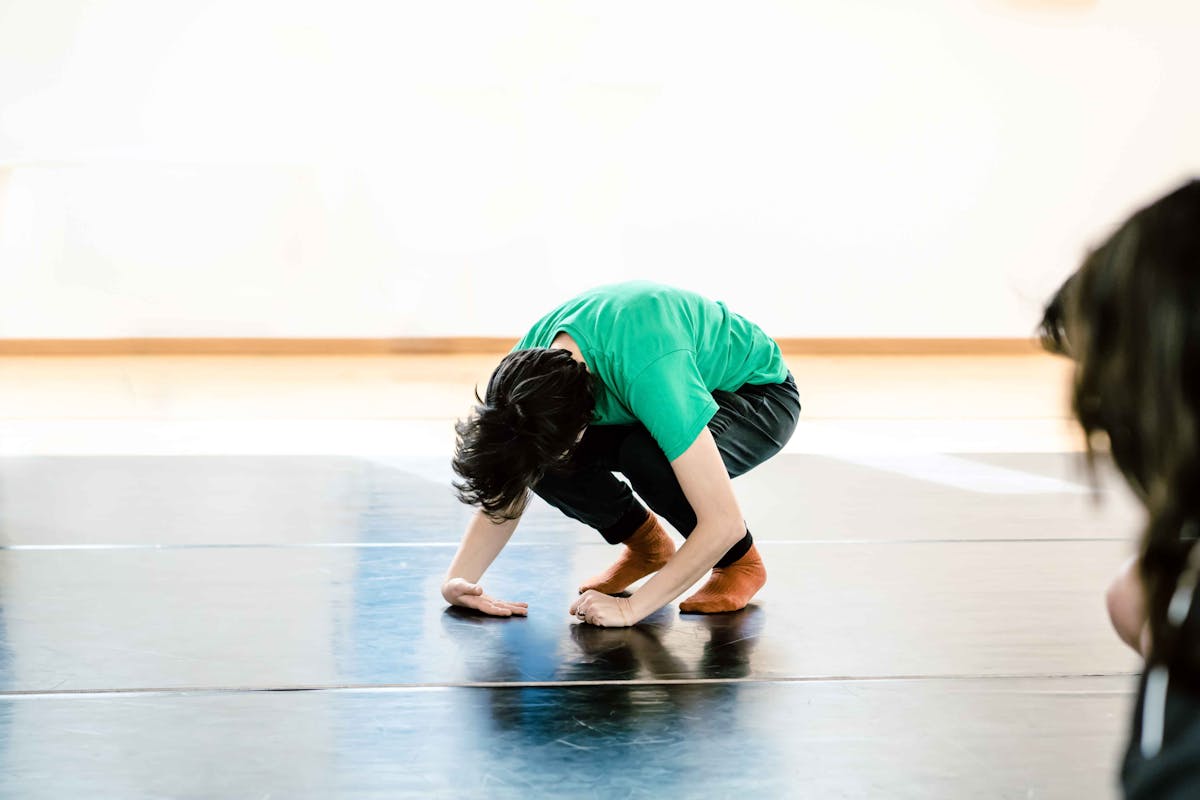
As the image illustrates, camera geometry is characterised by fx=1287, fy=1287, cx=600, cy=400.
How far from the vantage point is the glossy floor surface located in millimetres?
1442

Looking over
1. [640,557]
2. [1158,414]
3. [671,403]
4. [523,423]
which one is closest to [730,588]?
[640,557]

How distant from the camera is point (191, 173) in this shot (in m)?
6.17

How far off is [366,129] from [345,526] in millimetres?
3904

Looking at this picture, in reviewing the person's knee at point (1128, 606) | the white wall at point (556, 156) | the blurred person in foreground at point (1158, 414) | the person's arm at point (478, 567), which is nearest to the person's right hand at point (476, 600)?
the person's arm at point (478, 567)

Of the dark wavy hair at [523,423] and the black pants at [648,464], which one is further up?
the dark wavy hair at [523,423]

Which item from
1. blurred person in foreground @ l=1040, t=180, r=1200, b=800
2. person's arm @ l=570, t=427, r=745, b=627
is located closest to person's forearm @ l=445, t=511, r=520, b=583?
person's arm @ l=570, t=427, r=745, b=627

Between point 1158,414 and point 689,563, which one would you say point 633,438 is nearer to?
point 689,563

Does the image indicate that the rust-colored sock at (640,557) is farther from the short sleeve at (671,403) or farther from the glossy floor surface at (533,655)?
the short sleeve at (671,403)

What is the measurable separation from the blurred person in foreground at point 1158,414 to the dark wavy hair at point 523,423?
1.15m

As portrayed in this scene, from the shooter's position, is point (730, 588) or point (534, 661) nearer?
point (534, 661)

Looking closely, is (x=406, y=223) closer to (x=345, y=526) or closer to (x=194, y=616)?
(x=345, y=526)

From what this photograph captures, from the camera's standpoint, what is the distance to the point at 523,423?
1.82 metres

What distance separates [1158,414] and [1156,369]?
2 cm

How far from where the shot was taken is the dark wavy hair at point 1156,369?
670 mm
